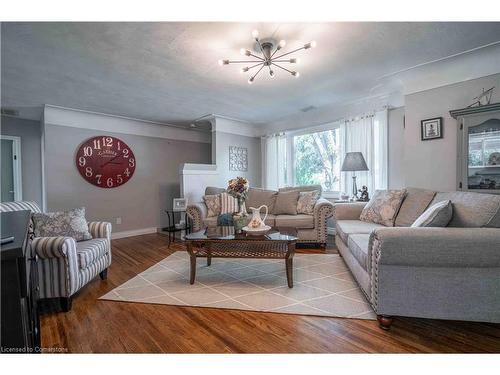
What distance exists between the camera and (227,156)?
5.36 meters

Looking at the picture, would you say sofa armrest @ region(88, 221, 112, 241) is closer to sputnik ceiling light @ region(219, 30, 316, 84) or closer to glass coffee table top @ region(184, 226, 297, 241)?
glass coffee table top @ region(184, 226, 297, 241)

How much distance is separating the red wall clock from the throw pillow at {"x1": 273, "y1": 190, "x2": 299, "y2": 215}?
2972 mm

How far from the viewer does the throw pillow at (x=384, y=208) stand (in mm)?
2867

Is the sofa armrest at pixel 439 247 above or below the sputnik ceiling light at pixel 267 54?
below

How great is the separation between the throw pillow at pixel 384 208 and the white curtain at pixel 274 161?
98.4 inches

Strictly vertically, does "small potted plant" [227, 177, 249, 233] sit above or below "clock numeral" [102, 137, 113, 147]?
below

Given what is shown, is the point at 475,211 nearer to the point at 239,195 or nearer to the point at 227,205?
the point at 239,195

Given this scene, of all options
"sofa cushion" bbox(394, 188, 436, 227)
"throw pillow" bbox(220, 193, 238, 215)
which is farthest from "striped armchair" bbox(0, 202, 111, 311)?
"sofa cushion" bbox(394, 188, 436, 227)

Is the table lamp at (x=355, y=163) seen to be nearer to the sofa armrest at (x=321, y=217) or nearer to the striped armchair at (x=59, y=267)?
A: the sofa armrest at (x=321, y=217)

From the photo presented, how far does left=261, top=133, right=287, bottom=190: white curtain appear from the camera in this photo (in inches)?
217

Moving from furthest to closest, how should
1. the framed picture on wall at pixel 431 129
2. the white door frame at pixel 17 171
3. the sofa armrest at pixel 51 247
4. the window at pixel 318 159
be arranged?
the window at pixel 318 159 → the white door frame at pixel 17 171 → the framed picture on wall at pixel 431 129 → the sofa armrest at pixel 51 247

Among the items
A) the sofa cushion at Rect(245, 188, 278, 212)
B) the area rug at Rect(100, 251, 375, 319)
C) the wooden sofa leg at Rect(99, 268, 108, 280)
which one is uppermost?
the sofa cushion at Rect(245, 188, 278, 212)

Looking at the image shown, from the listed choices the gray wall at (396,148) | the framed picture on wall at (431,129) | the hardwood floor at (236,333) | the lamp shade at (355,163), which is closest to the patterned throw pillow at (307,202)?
the lamp shade at (355,163)

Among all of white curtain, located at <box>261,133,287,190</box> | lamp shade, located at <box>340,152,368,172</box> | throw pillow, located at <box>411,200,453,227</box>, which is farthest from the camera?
white curtain, located at <box>261,133,287,190</box>
